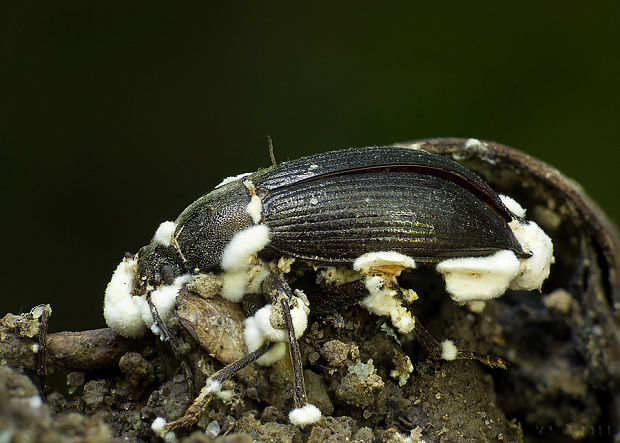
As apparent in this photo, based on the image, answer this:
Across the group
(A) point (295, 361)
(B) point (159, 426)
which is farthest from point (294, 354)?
(B) point (159, 426)

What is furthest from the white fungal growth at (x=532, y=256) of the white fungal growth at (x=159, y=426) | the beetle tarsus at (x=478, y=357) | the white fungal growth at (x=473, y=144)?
the white fungal growth at (x=159, y=426)

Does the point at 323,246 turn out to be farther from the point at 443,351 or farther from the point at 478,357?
the point at 478,357

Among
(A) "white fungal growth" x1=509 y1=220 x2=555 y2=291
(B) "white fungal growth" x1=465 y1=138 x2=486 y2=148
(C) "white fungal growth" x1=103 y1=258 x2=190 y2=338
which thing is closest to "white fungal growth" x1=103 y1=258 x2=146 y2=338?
(C) "white fungal growth" x1=103 y1=258 x2=190 y2=338

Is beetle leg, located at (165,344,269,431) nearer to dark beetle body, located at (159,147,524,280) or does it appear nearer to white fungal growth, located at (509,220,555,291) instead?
dark beetle body, located at (159,147,524,280)

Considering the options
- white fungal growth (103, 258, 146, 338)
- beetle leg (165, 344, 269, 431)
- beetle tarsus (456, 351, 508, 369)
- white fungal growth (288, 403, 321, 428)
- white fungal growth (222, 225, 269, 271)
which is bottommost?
beetle tarsus (456, 351, 508, 369)

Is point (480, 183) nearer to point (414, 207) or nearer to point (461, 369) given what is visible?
point (414, 207)
